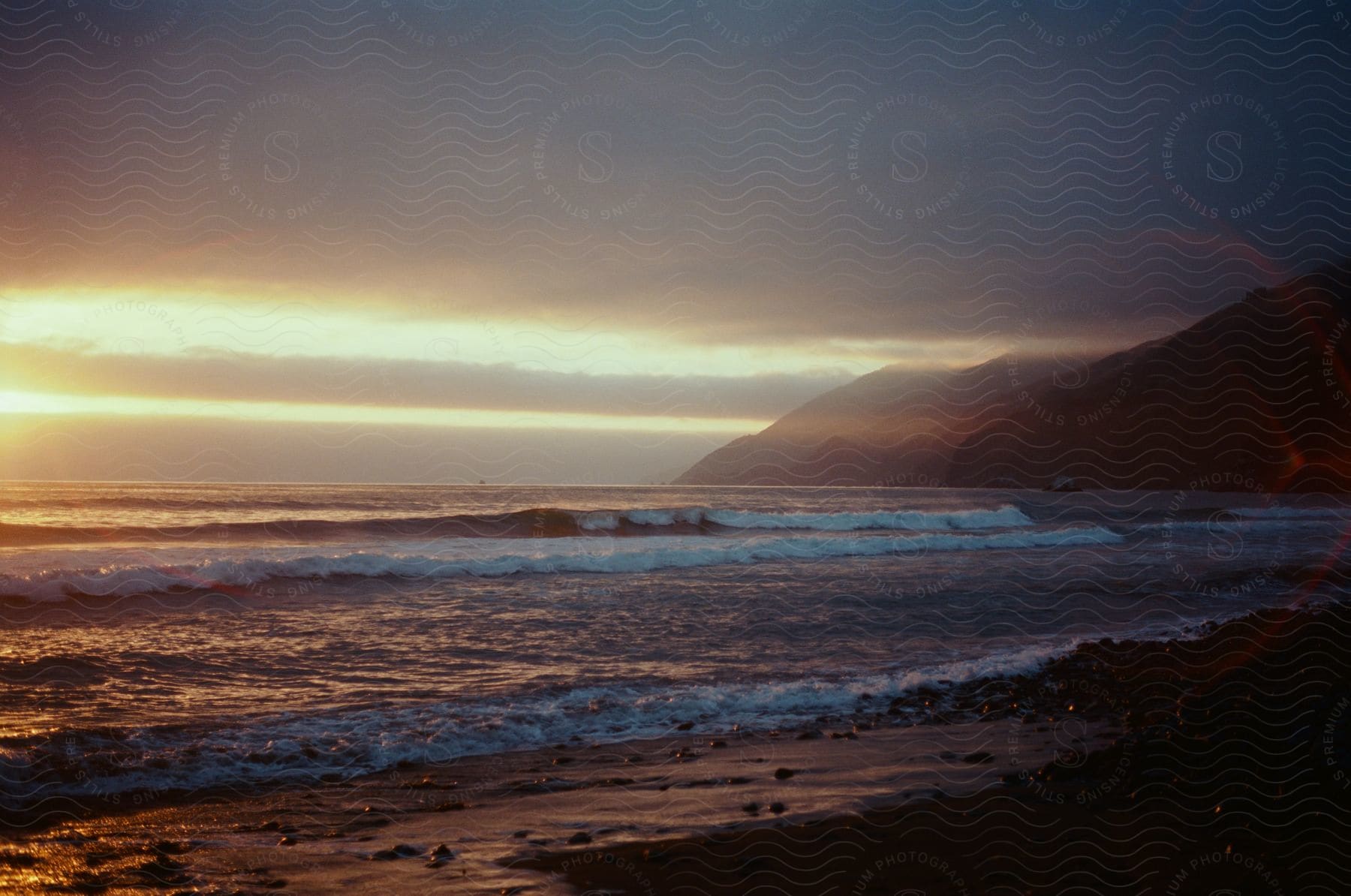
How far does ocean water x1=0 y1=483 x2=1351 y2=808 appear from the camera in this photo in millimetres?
7406

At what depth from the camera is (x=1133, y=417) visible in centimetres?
3412

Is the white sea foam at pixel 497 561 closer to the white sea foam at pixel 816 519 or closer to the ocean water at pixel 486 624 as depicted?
the ocean water at pixel 486 624

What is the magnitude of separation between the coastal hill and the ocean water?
3.71 meters

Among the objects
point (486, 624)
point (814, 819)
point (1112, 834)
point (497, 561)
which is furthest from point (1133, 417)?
point (814, 819)

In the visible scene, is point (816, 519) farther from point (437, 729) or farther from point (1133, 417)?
point (437, 729)

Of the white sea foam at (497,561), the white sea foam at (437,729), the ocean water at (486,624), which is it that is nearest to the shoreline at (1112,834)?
the white sea foam at (437,729)

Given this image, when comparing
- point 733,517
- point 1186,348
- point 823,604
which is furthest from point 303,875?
point 733,517

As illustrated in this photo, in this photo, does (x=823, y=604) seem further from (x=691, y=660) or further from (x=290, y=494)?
(x=290, y=494)

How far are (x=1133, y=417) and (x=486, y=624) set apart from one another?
30.6 metres

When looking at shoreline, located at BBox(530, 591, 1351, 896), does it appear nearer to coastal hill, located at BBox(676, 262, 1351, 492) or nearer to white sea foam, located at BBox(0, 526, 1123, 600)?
coastal hill, located at BBox(676, 262, 1351, 492)

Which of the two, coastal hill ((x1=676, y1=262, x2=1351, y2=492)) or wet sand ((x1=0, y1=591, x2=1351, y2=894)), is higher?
coastal hill ((x1=676, y1=262, x2=1351, y2=492))

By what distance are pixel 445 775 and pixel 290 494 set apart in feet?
142

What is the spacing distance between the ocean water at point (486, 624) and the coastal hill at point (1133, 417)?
12.2 ft

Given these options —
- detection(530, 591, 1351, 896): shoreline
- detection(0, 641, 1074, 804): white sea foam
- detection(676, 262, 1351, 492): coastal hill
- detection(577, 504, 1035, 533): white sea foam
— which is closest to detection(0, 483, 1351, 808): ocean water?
detection(0, 641, 1074, 804): white sea foam
